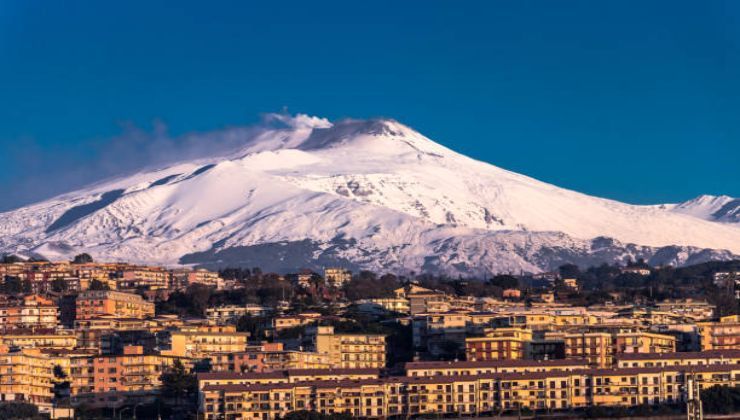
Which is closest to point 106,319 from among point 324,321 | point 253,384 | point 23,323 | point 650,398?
point 23,323

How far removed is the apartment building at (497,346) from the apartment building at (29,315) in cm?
2741

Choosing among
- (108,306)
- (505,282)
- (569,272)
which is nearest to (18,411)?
(108,306)

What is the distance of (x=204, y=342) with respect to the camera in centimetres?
9019

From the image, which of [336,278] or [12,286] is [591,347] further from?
[336,278]

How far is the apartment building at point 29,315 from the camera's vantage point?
105812mm

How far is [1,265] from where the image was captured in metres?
137

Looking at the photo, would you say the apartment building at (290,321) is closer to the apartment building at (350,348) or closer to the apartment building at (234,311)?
the apartment building at (350,348)

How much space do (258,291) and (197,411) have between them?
46.1 m

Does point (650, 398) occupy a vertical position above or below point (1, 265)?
below

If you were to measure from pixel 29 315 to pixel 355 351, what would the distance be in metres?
25.1

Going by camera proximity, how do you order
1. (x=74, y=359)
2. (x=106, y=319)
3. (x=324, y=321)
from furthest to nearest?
(x=106, y=319) → (x=324, y=321) → (x=74, y=359)

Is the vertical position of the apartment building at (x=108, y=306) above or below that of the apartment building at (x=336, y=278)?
below

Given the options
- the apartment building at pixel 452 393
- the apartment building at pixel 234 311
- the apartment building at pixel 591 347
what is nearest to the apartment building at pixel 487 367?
the apartment building at pixel 452 393

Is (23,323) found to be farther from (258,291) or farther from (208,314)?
(258,291)
